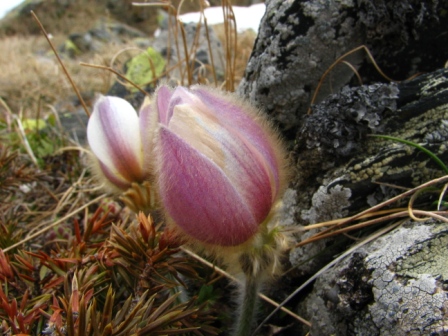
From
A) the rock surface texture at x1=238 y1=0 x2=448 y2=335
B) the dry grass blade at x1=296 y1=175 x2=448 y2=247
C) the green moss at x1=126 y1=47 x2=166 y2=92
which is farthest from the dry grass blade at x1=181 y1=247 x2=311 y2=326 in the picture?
the green moss at x1=126 y1=47 x2=166 y2=92

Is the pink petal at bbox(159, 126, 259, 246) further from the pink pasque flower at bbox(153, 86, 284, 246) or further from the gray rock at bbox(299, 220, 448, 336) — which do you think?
the gray rock at bbox(299, 220, 448, 336)

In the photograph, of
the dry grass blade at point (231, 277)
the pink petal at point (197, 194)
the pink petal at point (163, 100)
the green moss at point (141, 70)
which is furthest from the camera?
the green moss at point (141, 70)

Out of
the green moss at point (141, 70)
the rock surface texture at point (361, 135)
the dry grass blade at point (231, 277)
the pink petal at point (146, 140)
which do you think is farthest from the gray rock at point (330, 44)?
the green moss at point (141, 70)

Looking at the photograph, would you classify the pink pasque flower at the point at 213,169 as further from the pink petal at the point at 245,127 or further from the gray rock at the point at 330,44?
the gray rock at the point at 330,44

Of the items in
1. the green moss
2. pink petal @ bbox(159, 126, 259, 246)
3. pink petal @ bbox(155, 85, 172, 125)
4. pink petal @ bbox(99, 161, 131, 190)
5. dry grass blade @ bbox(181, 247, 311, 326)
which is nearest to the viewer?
pink petal @ bbox(159, 126, 259, 246)

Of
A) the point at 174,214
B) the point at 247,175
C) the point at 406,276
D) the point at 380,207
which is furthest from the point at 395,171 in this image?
the point at 174,214

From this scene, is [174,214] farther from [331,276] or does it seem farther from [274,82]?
[274,82]

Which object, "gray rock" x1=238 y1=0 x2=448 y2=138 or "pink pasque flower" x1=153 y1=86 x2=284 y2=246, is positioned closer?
"pink pasque flower" x1=153 y1=86 x2=284 y2=246
